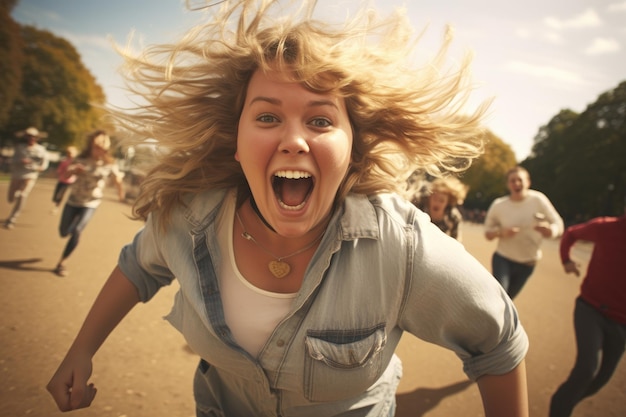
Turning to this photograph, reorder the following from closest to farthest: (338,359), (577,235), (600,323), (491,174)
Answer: (338,359)
(600,323)
(577,235)
(491,174)

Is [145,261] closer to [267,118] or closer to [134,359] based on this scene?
[267,118]

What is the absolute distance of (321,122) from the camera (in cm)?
162

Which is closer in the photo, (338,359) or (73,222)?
(338,359)

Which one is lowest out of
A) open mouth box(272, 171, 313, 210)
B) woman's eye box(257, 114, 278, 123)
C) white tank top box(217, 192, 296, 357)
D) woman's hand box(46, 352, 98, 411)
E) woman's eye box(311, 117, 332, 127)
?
woman's hand box(46, 352, 98, 411)

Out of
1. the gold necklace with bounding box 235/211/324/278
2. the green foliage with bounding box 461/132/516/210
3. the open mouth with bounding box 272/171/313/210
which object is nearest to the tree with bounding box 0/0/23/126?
the open mouth with bounding box 272/171/313/210

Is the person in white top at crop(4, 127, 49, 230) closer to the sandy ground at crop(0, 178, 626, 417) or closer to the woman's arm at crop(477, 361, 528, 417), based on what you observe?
the sandy ground at crop(0, 178, 626, 417)

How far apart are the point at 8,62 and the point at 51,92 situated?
4.96 metres

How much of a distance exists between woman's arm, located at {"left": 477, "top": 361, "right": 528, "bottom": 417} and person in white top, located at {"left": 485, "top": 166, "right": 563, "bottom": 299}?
386cm

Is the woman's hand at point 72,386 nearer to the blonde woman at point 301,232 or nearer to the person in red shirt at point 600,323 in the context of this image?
the blonde woman at point 301,232

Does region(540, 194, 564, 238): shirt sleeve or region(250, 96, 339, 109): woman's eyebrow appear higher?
region(250, 96, 339, 109): woman's eyebrow

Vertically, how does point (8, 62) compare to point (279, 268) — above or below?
above

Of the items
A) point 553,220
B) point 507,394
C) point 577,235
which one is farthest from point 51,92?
point 507,394

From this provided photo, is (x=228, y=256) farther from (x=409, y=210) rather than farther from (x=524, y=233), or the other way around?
(x=524, y=233)

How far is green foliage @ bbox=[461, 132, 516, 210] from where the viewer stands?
1752 inches
